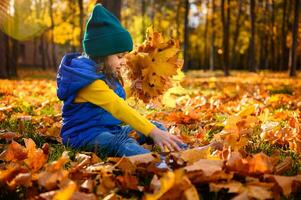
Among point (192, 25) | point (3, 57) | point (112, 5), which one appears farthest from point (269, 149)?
point (192, 25)

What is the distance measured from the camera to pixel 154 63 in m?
3.65

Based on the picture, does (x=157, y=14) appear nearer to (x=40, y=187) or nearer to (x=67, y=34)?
(x=67, y=34)

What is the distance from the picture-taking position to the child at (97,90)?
3.11m

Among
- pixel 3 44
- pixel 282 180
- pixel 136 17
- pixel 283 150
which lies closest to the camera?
pixel 282 180

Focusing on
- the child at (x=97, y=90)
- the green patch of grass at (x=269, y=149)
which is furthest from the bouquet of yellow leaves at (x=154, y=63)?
the green patch of grass at (x=269, y=149)

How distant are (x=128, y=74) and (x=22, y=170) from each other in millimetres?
1636

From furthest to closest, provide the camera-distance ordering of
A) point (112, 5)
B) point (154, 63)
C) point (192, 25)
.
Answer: point (192, 25), point (112, 5), point (154, 63)

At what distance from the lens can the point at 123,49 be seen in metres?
3.27

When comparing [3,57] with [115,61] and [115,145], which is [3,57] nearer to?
[115,61]

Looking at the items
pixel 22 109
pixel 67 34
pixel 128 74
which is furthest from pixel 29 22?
pixel 128 74

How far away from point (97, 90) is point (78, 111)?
0.29 meters

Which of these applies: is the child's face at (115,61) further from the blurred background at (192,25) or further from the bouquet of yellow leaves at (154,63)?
the blurred background at (192,25)

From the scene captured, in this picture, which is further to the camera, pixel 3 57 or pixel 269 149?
pixel 3 57

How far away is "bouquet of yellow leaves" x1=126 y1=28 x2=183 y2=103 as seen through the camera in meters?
3.62
